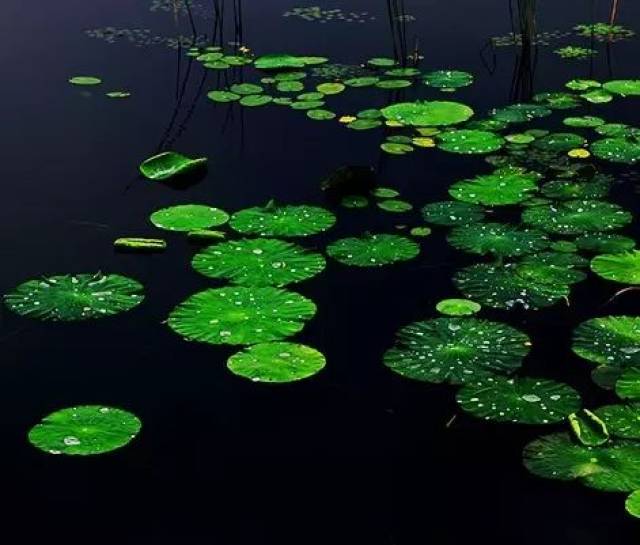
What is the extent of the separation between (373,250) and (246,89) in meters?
1.61

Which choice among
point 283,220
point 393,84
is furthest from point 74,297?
point 393,84

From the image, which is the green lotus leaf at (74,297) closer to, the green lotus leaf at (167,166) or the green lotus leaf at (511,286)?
the green lotus leaf at (167,166)

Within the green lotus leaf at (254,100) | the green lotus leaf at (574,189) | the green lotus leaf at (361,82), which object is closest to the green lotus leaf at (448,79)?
the green lotus leaf at (361,82)

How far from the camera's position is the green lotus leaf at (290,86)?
4.63m

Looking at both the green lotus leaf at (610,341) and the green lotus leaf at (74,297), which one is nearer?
the green lotus leaf at (610,341)

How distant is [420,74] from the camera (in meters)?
4.81

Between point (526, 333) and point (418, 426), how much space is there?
1.62 feet

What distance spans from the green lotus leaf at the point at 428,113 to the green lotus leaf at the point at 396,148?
21 centimetres

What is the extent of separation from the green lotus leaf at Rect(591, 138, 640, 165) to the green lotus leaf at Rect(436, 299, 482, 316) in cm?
122

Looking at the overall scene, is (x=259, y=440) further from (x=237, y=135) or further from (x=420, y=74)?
(x=420, y=74)

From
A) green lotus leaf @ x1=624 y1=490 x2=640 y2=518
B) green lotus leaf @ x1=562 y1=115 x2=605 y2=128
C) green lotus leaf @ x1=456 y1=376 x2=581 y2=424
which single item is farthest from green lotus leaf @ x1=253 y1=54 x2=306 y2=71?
green lotus leaf @ x1=624 y1=490 x2=640 y2=518

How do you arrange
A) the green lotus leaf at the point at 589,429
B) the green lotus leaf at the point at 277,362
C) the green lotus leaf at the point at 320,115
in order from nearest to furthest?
the green lotus leaf at the point at 589,429 < the green lotus leaf at the point at 277,362 < the green lotus leaf at the point at 320,115

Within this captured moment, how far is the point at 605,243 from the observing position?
3283mm

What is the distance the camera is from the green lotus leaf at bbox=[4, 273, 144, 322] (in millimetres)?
2939
